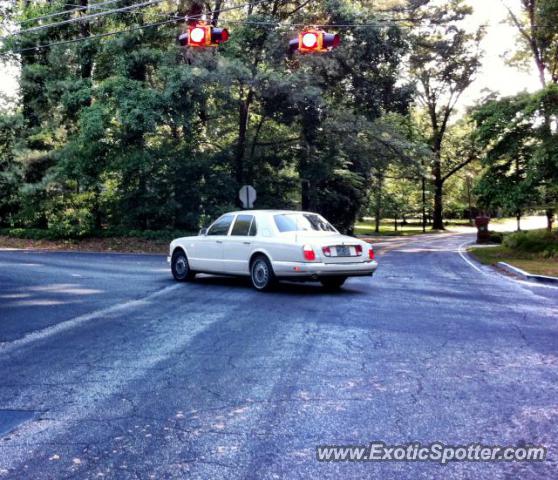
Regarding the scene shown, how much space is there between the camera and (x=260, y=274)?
13.0 m

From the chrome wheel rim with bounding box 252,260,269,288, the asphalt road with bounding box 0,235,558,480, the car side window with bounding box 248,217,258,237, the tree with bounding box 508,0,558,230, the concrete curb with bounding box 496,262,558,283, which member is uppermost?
the tree with bounding box 508,0,558,230

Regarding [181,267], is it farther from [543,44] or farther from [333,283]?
[543,44]

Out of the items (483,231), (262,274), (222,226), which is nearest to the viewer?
(262,274)

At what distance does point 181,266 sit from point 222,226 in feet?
5.24

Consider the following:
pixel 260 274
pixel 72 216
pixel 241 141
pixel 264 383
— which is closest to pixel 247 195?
pixel 241 141

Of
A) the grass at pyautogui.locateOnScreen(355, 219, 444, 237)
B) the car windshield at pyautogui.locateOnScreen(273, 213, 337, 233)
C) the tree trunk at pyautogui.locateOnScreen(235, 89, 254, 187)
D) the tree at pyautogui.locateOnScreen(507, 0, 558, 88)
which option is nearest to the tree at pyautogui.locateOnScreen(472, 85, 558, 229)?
the tree at pyautogui.locateOnScreen(507, 0, 558, 88)

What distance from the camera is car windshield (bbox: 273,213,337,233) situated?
1314 centimetres

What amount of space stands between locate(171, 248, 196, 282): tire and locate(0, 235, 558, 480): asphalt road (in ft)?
9.98

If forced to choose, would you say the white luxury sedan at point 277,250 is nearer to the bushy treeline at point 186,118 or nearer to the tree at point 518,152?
the bushy treeline at point 186,118

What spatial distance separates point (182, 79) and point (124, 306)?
56.6 ft

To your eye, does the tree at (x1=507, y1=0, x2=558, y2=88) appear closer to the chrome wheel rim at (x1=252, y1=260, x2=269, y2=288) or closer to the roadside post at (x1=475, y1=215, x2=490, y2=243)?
the roadside post at (x1=475, y1=215, x2=490, y2=243)

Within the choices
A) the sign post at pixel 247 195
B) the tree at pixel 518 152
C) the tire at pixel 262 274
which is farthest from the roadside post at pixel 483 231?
the tire at pixel 262 274

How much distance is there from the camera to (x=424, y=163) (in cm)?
3447

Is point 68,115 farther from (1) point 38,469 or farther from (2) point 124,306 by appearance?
(1) point 38,469
